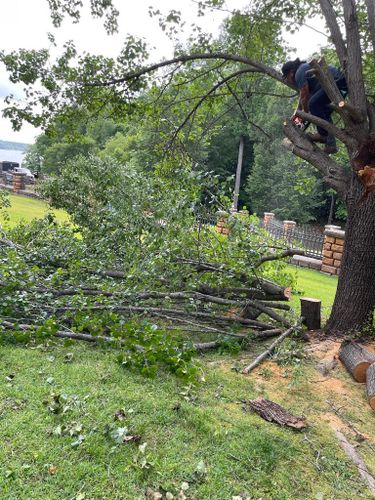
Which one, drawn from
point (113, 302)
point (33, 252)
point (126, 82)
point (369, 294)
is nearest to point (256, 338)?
point (369, 294)

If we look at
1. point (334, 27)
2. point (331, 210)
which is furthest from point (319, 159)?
point (331, 210)

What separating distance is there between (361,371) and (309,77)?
3.25 m

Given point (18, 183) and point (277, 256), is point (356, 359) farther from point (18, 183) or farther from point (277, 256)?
point (18, 183)

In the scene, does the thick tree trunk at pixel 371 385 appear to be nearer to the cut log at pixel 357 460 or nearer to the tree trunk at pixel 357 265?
the cut log at pixel 357 460

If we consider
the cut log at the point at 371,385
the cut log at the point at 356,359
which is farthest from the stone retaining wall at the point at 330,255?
the cut log at the point at 371,385

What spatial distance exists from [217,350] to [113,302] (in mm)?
1171

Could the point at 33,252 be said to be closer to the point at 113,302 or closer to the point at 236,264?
the point at 113,302

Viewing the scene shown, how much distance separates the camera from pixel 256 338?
4383 millimetres

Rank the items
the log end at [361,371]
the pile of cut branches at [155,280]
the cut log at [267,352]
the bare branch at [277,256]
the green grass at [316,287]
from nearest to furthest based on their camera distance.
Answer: the log end at [361,371], the cut log at [267,352], the pile of cut branches at [155,280], the bare branch at [277,256], the green grass at [316,287]

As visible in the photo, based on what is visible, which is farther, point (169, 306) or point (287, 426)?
point (169, 306)

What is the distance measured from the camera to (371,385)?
10.8 feet

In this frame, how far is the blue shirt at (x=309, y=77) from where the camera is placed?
4.69m

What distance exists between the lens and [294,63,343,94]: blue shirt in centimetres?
469

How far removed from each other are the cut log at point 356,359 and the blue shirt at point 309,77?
9.76 ft
